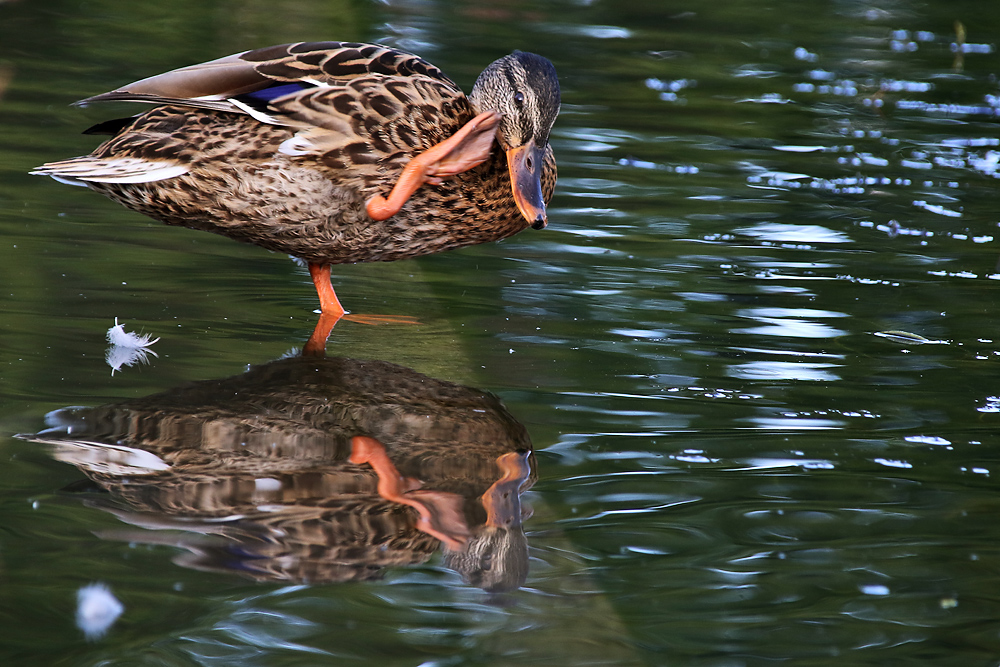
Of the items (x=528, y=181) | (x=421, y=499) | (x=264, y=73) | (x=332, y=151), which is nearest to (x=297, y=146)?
(x=332, y=151)

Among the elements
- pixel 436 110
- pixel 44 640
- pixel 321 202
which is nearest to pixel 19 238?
pixel 321 202

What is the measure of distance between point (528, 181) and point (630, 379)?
0.78 m

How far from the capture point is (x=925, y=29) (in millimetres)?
11727

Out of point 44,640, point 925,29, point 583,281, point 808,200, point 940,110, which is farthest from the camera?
point 925,29

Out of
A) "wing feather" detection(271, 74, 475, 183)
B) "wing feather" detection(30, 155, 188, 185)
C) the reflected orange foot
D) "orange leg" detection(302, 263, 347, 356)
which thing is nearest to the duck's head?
"wing feather" detection(271, 74, 475, 183)

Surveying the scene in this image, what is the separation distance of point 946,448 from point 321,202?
2120mm

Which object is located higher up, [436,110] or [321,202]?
[436,110]

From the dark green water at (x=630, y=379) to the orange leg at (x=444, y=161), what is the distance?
1.61 ft

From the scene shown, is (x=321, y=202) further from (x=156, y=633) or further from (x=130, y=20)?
(x=130, y=20)

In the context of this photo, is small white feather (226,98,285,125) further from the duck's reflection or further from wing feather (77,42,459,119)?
the duck's reflection

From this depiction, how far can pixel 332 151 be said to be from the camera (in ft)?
12.9

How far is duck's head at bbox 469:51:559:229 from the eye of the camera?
4.08 metres

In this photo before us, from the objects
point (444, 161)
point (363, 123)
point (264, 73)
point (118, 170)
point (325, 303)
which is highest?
point (264, 73)

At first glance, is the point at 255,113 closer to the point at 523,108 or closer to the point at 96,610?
the point at 523,108
